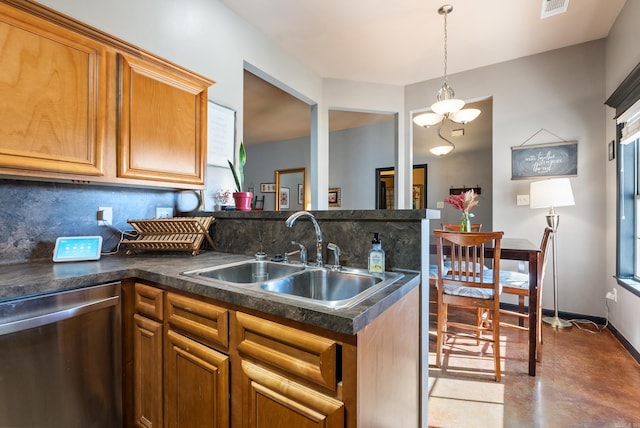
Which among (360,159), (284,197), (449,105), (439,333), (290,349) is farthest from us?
(284,197)

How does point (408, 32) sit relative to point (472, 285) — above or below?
above

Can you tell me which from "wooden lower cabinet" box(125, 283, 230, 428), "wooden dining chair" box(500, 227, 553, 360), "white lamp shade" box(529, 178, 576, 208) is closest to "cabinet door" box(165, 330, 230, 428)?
"wooden lower cabinet" box(125, 283, 230, 428)

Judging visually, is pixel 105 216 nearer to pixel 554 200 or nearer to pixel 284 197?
pixel 554 200

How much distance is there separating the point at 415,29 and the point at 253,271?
274cm

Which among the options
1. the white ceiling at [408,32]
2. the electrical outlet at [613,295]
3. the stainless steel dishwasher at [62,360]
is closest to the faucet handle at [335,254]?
the stainless steel dishwasher at [62,360]

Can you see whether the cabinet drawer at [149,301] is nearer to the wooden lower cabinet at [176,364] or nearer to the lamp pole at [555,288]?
the wooden lower cabinet at [176,364]

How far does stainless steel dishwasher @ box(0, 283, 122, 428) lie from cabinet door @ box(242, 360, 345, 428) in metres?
0.72

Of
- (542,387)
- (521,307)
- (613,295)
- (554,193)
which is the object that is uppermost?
(554,193)

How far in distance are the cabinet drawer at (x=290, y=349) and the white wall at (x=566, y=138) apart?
322 cm

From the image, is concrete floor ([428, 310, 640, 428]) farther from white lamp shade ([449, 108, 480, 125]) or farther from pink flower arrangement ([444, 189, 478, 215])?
white lamp shade ([449, 108, 480, 125])

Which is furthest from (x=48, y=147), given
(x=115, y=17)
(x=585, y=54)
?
(x=585, y=54)

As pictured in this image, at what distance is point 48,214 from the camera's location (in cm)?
145

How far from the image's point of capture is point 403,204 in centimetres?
387

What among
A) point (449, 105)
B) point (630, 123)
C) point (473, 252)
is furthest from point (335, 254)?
point (630, 123)
